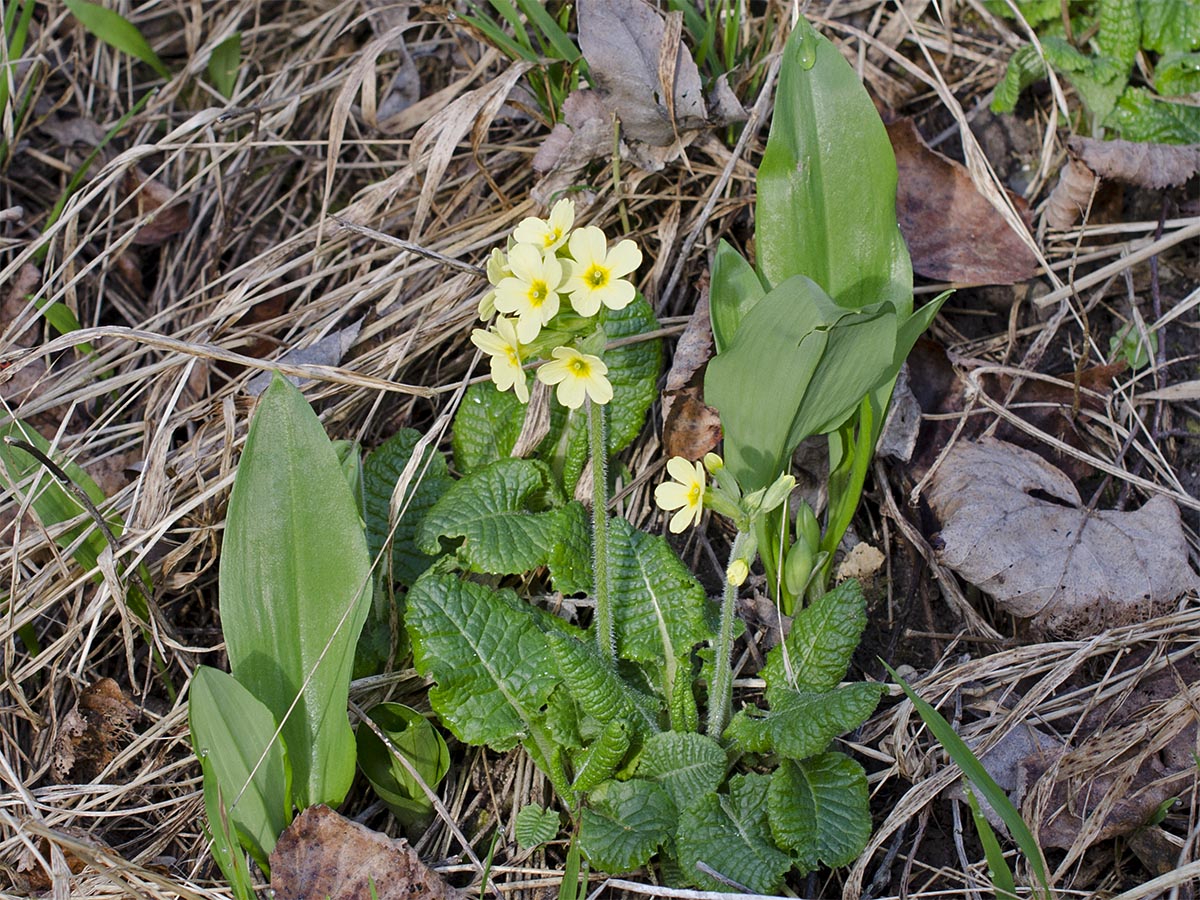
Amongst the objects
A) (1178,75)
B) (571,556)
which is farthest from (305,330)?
(1178,75)

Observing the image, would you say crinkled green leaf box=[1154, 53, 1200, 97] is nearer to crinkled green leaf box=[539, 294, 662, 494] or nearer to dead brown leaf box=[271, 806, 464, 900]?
crinkled green leaf box=[539, 294, 662, 494]

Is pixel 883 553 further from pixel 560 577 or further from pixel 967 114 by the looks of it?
pixel 967 114

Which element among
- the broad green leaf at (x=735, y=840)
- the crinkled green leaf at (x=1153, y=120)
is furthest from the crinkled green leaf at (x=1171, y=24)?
the broad green leaf at (x=735, y=840)

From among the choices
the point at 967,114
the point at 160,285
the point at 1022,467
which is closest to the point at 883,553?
the point at 1022,467

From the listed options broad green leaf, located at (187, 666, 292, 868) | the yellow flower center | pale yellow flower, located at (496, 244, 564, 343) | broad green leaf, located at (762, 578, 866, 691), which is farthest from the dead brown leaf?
the yellow flower center

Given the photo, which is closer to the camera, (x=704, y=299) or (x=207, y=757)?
(x=207, y=757)

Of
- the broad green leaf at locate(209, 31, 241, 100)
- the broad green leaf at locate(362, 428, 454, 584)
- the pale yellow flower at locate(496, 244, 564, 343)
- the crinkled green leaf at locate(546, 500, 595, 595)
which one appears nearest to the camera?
the pale yellow flower at locate(496, 244, 564, 343)

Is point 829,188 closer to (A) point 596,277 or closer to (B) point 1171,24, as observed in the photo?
(A) point 596,277
